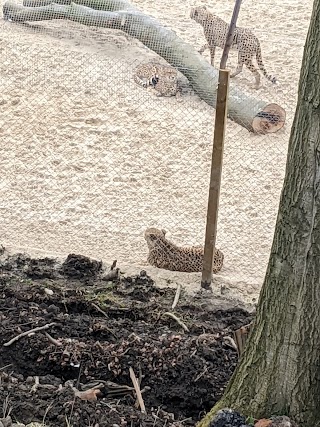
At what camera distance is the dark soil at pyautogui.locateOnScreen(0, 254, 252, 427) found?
372 centimetres

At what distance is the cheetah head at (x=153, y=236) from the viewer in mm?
6082

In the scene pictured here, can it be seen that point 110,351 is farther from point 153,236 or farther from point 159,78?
point 159,78

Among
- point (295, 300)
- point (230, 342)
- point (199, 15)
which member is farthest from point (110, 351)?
point (199, 15)

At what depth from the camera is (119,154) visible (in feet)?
27.8

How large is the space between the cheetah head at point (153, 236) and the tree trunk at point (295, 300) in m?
2.74

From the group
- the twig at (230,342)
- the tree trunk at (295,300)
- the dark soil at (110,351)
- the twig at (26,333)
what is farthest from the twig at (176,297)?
the tree trunk at (295,300)

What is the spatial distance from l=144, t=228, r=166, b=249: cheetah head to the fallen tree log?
2671 mm

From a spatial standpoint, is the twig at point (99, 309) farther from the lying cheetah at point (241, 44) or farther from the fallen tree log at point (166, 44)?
the lying cheetah at point (241, 44)

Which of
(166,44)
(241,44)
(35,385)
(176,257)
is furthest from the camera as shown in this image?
(241,44)

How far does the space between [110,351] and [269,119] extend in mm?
4985

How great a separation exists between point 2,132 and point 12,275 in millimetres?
3508

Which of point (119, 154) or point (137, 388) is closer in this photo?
point (137, 388)

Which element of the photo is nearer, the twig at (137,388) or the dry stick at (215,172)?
the twig at (137,388)

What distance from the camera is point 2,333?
4504 mm
